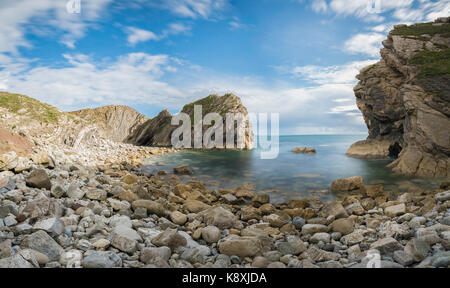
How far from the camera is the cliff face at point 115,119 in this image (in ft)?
401

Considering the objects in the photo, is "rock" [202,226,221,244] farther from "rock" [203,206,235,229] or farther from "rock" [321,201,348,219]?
"rock" [321,201,348,219]

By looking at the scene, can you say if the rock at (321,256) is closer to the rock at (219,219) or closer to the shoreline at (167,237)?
the shoreline at (167,237)

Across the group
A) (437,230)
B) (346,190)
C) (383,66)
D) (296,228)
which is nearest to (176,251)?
(296,228)

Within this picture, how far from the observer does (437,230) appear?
5824 millimetres

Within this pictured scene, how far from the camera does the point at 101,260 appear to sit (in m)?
4.15

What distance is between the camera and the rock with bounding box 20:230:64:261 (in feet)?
14.1

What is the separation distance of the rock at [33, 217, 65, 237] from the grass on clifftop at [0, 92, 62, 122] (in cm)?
2102

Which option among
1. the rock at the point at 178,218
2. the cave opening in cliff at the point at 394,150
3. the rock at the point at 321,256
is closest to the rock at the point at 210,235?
the rock at the point at 178,218

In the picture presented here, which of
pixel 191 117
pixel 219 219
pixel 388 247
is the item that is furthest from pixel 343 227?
pixel 191 117

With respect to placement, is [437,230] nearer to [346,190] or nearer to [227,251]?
[227,251]

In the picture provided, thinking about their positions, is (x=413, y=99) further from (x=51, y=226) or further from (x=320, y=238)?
(x=51, y=226)

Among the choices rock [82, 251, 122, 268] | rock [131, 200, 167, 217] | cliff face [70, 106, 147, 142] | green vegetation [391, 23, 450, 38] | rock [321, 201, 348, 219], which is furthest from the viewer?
cliff face [70, 106, 147, 142]

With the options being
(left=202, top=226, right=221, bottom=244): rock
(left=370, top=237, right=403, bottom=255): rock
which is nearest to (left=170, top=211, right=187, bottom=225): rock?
(left=202, top=226, right=221, bottom=244): rock

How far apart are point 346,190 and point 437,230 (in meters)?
10.1
